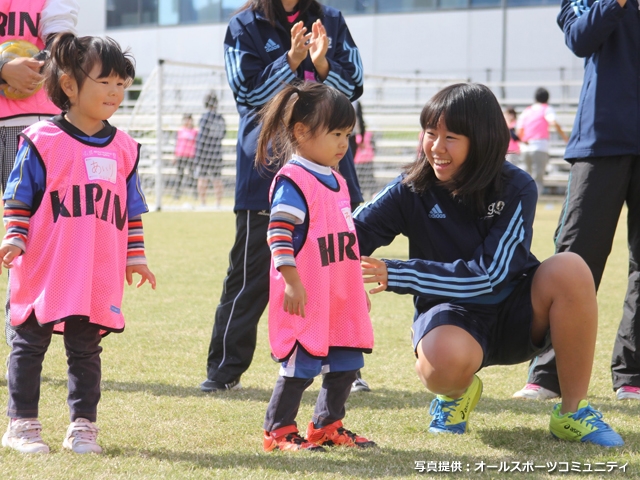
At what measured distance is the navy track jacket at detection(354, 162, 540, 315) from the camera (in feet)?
8.94

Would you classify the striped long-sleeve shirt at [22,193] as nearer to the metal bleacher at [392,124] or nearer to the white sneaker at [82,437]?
the white sneaker at [82,437]

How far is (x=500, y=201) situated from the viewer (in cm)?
284

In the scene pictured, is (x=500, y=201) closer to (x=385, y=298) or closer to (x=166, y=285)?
(x=385, y=298)

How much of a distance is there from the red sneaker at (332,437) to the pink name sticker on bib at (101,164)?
3.28 feet

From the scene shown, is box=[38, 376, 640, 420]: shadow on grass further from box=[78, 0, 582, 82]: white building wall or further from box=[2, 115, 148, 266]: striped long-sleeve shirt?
box=[78, 0, 582, 82]: white building wall

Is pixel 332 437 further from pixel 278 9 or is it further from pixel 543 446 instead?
pixel 278 9

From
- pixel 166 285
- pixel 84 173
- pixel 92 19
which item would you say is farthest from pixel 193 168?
pixel 92 19

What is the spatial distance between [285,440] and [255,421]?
41cm

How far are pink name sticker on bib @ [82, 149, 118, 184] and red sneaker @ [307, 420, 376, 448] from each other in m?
1.00

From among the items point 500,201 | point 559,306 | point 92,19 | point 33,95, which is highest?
Answer: point 92,19

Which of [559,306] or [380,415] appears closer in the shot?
[559,306]

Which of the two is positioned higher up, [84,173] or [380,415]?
[84,173]

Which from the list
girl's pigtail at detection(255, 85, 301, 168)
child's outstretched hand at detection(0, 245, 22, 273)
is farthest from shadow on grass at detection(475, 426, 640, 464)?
child's outstretched hand at detection(0, 245, 22, 273)

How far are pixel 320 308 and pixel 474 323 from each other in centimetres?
58
